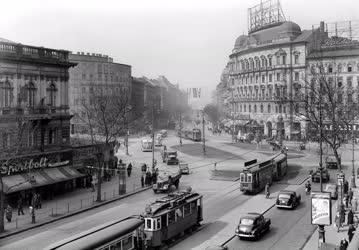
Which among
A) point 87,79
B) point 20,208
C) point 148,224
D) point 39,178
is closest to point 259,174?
point 39,178

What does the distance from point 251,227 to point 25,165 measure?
69.9 ft

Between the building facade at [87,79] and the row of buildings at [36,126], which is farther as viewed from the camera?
the building facade at [87,79]

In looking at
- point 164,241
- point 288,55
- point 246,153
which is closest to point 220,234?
point 164,241

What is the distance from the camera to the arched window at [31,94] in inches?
1714

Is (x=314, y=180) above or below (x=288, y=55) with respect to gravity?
below

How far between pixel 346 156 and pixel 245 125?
4019 cm

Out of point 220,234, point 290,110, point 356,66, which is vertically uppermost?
point 356,66

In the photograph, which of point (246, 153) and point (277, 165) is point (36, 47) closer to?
point (277, 165)

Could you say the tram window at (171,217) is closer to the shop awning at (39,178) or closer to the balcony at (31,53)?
the shop awning at (39,178)

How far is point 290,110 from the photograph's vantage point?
101125mm

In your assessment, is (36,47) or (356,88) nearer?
(36,47)

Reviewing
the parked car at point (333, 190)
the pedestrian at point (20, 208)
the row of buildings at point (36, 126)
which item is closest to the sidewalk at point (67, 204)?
the pedestrian at point (20, 208)

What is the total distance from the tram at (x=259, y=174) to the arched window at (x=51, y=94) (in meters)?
19.5

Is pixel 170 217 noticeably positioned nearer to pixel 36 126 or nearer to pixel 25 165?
pixel 36 126
